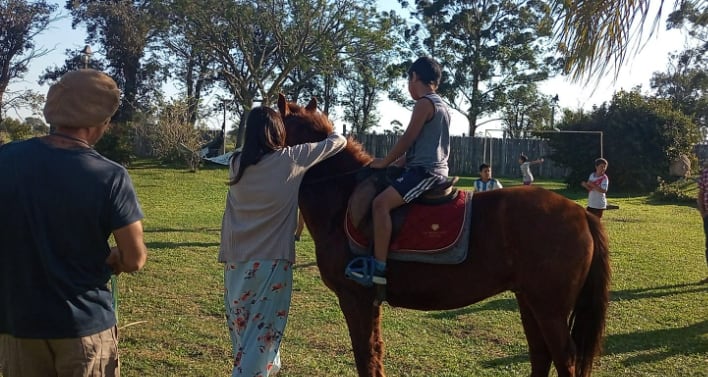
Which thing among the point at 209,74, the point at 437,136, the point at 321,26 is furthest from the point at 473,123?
the point at 437,136

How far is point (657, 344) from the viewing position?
5.59 metres

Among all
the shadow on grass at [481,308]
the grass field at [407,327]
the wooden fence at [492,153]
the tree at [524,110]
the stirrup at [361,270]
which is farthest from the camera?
the tree at [524,110]

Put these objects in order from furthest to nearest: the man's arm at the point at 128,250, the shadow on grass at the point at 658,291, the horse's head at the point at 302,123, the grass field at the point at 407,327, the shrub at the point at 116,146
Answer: the shrub at the point at 116,146
the shadow on grass at the point at 658,291
the grass field at the point at 407,327
the horse's head at the point at 302,123
the man's arm at the point at 128,250

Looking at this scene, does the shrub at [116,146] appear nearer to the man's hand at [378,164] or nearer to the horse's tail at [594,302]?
the man's hand at [378,164]

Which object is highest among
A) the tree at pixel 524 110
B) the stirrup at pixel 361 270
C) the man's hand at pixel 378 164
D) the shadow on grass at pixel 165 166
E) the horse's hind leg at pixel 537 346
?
the tree at pixel 524 110

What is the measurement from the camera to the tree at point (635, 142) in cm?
2467

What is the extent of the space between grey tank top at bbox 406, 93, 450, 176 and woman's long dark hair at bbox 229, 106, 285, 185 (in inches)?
40.2

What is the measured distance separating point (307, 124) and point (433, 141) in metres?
0.91

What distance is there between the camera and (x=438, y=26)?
4138 cm

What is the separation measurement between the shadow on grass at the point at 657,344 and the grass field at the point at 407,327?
1 cm

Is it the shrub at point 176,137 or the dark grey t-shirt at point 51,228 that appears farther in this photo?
the shrub at point 176,137

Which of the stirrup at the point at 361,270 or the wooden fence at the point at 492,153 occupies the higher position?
the wooden fence at the point at 492,153

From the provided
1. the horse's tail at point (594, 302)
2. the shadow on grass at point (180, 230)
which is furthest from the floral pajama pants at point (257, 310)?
the shadow on grass at point (180, 230)

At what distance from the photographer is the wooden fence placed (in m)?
31.8
